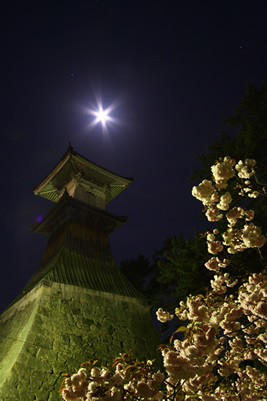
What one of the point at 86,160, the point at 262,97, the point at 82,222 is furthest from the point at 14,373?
the point at 262,97

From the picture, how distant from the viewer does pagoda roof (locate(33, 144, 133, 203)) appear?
1409 cm

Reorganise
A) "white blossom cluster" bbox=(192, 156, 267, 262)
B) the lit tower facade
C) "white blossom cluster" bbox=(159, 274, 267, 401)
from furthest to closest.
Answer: the lit tower facade < "white blossom cluster" bbox=(192, 156, 267, 262) < "white blossom cluster" bbox=(159, 274, 267, 401)

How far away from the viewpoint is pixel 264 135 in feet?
30.4

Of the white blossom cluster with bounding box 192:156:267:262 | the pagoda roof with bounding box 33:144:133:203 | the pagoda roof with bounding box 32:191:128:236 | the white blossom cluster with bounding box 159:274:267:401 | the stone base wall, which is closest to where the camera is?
the white blossom cluster with bounding box 159:274:267:401

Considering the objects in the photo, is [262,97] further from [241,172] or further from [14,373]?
[14,373]

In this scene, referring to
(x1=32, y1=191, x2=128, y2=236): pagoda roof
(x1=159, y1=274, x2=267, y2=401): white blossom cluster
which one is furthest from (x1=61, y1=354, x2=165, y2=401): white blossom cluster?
(x1=32, y1=191, x2=128, y2=236): pagoda roof

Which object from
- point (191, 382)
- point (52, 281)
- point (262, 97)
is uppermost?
point (262, 97)

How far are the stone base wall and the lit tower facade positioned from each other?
0.07 ft

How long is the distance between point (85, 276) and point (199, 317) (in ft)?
22.2

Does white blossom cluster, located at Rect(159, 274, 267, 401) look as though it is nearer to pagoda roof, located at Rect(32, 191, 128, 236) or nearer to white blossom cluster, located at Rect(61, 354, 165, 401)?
white blossom cluster, located at Rect(61, 354, 165, 401)

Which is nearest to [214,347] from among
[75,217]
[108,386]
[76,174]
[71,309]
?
[108,386]

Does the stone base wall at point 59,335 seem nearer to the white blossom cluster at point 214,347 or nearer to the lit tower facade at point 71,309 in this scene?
the lit tower facade at point 71,309

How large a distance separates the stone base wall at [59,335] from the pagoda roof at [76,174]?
6959 millimetres

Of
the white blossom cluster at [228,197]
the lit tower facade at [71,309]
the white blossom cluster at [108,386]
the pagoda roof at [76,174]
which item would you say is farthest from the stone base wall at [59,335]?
the pagoda roof at [76,174]
